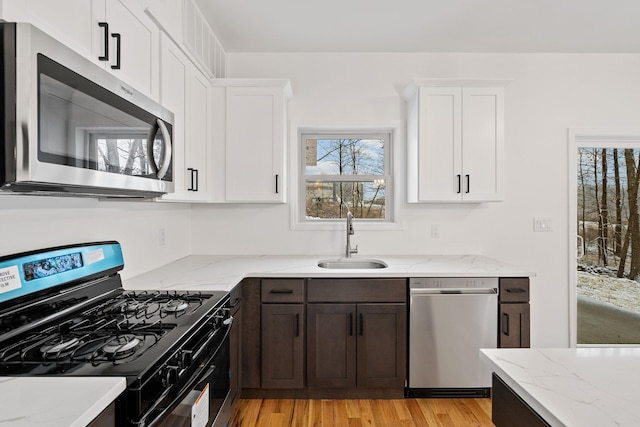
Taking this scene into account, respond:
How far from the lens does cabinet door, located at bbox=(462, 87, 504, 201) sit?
274 centimetres

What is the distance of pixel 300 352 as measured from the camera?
95.1 inches

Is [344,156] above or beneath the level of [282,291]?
above

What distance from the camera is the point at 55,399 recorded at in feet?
2.77

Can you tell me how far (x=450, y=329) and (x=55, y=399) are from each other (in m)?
2.17

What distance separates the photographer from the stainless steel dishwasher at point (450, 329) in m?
2.42

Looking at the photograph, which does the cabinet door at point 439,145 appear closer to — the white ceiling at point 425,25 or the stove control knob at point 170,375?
the white ceiling at point 425,25

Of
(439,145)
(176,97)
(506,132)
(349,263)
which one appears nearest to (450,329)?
(349,263)

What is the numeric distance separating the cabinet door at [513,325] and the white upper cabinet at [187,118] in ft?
6.96

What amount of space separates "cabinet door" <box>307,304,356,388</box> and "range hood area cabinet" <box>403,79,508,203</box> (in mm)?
1082

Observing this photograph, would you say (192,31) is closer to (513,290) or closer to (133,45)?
(133,45)

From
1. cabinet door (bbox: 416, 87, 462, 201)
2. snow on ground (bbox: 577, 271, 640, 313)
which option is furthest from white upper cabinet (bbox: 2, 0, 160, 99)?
snow on ground (bbox: 577, 271, 640, 313)

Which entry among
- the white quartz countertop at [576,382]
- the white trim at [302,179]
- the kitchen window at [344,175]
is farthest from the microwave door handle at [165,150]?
the kitchen window at [344,175]

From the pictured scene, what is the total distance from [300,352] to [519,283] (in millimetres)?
1493

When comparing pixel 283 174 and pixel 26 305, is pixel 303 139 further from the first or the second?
pixel 26 305
